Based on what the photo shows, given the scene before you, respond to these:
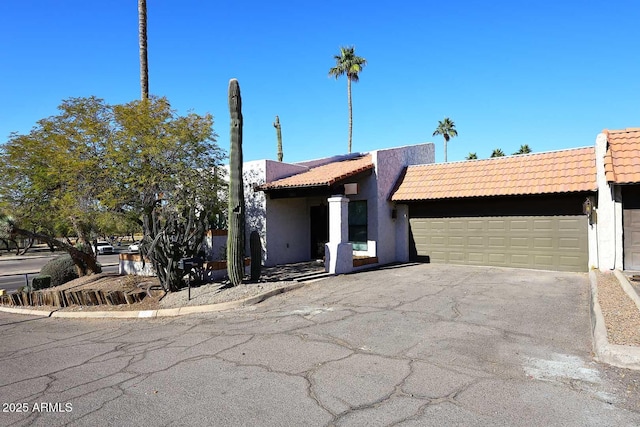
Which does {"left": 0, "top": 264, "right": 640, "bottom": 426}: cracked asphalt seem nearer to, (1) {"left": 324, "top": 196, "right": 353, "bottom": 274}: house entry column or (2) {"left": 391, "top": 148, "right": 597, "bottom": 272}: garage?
(1) {"left": 324, "top": 196, "right": 353, "bottom": 274}: house entry column

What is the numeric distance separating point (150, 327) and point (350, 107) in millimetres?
34413

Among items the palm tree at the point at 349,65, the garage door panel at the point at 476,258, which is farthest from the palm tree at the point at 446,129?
the garage door panel at the point at 476,258

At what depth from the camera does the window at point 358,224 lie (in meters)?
16.6

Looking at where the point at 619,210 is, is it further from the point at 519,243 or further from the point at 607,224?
the point at 519,243

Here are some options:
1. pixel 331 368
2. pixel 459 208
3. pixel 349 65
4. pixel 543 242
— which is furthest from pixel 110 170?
pixel 349 65

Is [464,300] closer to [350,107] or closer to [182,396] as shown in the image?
[182,396]

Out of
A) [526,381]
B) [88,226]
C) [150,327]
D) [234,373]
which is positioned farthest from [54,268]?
[526,381]

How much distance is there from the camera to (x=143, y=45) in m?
17.2

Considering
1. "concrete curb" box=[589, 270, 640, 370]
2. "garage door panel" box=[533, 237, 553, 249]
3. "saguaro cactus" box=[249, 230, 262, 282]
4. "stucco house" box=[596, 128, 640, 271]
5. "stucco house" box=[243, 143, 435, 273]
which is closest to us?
"concrete curb" box=[589, 270, 640, 370]

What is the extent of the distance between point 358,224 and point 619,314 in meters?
10.7

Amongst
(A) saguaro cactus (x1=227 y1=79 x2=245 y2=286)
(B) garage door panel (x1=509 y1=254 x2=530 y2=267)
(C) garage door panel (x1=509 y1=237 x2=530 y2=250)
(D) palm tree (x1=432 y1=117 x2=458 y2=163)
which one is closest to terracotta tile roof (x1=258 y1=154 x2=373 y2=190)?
(A) saguaro cactus (x1=227 y1=79 x2=245 y2=286)

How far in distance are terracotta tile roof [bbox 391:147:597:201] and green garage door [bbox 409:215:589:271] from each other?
1036 mm

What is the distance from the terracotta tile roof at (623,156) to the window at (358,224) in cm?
802

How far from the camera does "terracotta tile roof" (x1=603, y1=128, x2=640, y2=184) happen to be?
11.4 metres
